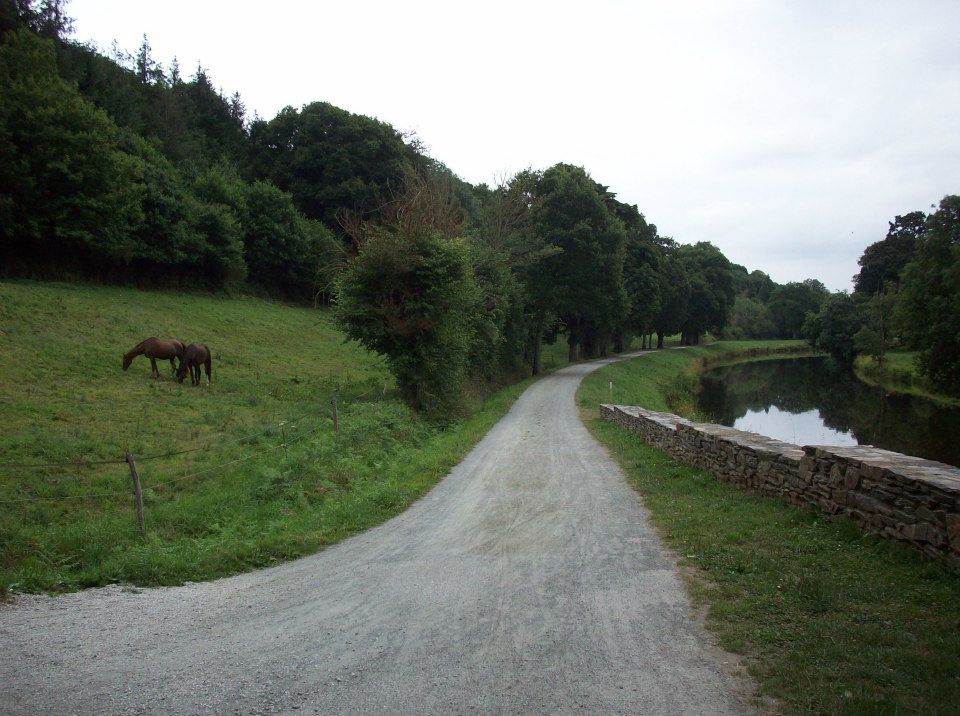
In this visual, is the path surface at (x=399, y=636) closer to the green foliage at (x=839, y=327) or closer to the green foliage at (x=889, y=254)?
the green foliage at (x=839, y=327)

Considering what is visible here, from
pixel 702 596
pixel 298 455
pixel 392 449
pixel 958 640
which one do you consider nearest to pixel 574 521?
pixel 702 596

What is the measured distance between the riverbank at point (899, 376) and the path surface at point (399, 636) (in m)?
37.2

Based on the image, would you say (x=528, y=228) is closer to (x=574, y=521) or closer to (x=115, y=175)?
(x=115, y=175)

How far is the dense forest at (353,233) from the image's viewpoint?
22750 millimetres

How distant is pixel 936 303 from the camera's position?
3100cm

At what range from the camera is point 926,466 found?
7.05m

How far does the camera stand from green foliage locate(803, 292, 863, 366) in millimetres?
62062

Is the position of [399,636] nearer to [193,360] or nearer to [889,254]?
[193,360]

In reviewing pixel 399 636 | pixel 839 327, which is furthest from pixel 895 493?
pixel 839 327

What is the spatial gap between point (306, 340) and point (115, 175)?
1391cm

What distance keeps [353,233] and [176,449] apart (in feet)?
41.5

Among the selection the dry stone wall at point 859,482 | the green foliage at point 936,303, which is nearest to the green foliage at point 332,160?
the green foliage at point 936,303

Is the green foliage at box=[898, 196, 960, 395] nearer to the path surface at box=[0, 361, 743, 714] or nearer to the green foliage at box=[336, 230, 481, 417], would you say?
the green foliage at box=[336, 230, 481, 417]

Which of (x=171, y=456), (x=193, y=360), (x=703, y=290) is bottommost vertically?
(x=171, y=456)
